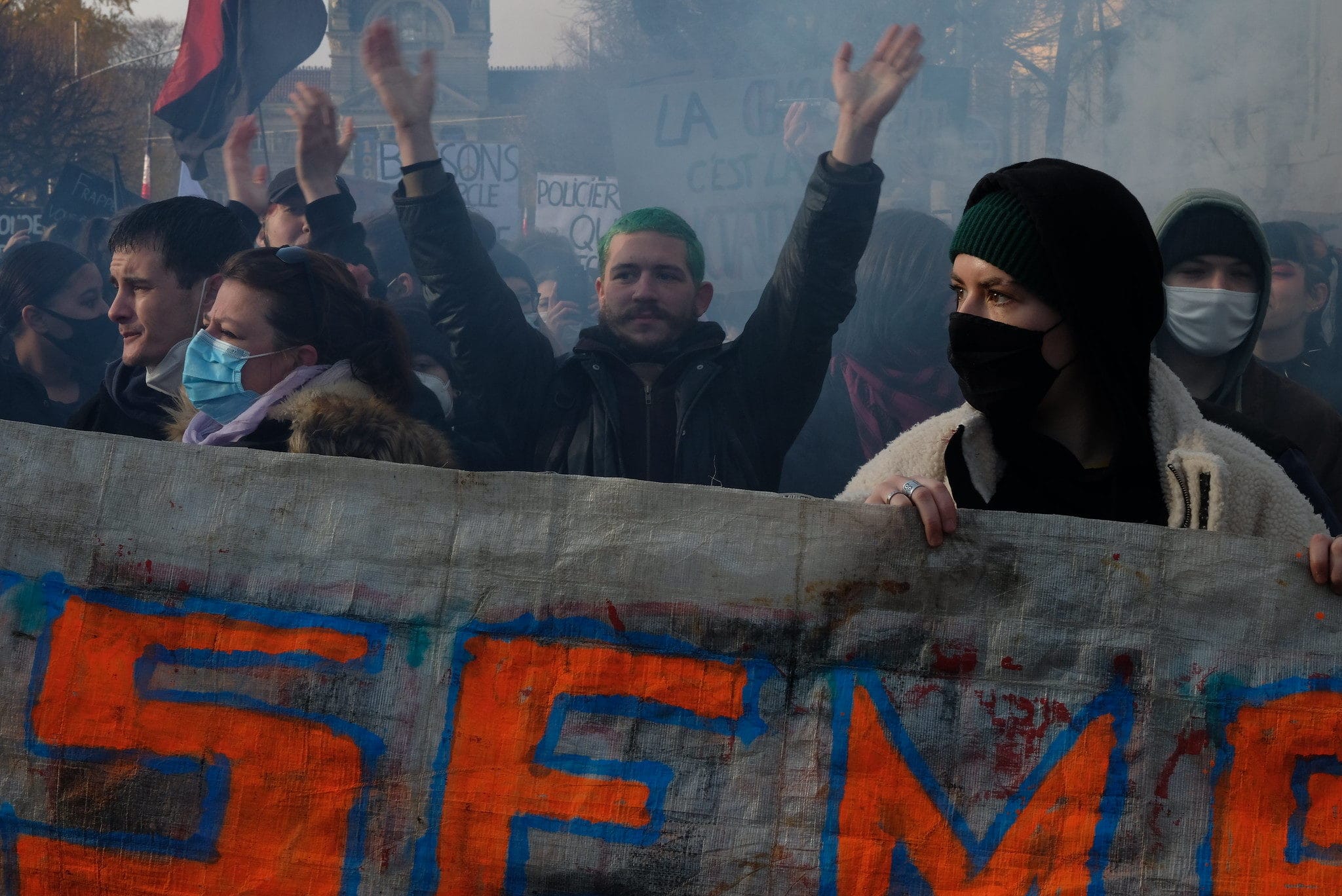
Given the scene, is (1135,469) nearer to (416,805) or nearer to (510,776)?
(510,776)

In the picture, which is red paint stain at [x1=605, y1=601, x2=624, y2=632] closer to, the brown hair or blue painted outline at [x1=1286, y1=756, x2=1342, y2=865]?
blue painted outline at [x1=1286, y1=756, x2=1342, y2=865]

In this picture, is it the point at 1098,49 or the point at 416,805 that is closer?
the point at 416,805

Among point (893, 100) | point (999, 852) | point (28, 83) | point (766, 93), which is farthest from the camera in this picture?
point (28, 83)

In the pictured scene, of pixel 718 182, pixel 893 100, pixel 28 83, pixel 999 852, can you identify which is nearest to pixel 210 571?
pixel 999 852

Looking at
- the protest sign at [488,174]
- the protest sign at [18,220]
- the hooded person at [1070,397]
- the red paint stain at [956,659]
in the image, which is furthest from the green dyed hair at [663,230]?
the protest sign at [18,220]

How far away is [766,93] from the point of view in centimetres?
831

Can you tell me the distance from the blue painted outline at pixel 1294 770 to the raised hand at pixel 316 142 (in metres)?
3.34

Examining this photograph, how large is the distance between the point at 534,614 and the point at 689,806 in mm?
344

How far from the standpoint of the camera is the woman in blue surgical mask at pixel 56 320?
222 inches

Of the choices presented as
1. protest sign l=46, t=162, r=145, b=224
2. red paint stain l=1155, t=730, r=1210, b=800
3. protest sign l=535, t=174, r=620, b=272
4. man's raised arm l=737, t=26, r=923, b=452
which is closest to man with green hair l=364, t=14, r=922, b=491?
man's raised arm l=737, t=26, r=923, b=452

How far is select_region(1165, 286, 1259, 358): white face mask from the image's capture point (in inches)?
112

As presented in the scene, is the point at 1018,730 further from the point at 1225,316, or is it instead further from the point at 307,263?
the point at 307,263

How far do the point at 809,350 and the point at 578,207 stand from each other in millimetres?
8070

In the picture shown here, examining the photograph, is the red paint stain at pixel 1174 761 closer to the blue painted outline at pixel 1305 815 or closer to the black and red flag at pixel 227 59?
the blue painted outline at pixel 1305 815
